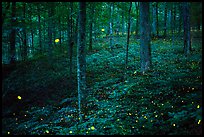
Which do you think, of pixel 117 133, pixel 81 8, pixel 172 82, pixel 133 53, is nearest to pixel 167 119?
pixel 117 133

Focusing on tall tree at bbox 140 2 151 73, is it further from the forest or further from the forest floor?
the forest floor

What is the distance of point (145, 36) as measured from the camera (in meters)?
15.4

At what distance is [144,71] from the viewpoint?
15.6 meters

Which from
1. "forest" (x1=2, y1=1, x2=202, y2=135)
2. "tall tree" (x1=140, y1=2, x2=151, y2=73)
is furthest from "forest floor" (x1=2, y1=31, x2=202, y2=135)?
A: "tall tree" (x1=140, y1=2, x2=151, y2=73)

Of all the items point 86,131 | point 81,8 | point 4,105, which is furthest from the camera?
point 4,105

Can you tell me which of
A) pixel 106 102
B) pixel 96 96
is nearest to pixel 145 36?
pixel 96 96

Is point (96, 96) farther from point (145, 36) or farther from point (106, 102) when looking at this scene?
point (145, 36)

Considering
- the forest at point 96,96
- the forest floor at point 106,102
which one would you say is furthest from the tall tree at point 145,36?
the forest floor at point 106,102

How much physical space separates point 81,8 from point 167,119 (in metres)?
6.86

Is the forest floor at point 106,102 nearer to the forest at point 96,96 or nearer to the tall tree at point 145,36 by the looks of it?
the forest at point 96,96

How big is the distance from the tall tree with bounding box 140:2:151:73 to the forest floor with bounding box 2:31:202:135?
0.87 m

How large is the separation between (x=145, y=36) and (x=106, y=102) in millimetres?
6749

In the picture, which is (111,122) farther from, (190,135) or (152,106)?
(190,135)

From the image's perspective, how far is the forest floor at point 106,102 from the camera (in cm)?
795
